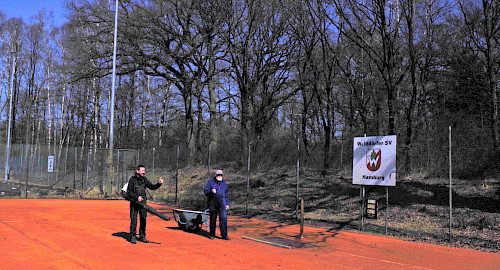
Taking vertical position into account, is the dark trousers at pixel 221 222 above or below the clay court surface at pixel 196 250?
above

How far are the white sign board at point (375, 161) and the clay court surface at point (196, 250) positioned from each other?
1.90 metres

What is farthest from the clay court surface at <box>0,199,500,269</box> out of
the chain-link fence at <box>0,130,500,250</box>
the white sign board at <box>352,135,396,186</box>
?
the white sign board at <box>352,135,396,186</box>

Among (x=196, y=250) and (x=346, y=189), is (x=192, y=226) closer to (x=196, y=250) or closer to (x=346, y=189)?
(x=196, y=250)

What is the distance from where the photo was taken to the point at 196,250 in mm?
10125

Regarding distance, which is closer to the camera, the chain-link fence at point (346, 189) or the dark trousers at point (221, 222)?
the dark trousers at point (221, 222)

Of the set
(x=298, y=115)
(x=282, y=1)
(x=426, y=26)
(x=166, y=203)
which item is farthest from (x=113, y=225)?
(x=298, y=115)

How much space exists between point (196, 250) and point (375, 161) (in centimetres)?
716

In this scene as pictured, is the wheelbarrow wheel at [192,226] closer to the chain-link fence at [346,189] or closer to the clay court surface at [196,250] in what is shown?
the clay court surface at [196,250]

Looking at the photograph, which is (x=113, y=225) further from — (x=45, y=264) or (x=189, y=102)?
(x=189, y=102)

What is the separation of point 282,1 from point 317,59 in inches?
175

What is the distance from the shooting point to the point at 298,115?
45719 mm

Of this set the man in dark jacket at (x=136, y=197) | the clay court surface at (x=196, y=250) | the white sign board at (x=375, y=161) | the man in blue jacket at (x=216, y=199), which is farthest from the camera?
the white sign board at (x=375, y=161)

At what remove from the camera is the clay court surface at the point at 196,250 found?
8508 mm

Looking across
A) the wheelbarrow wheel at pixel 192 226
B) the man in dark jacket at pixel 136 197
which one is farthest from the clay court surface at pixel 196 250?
the man in dark jacket at pixel 136 197
